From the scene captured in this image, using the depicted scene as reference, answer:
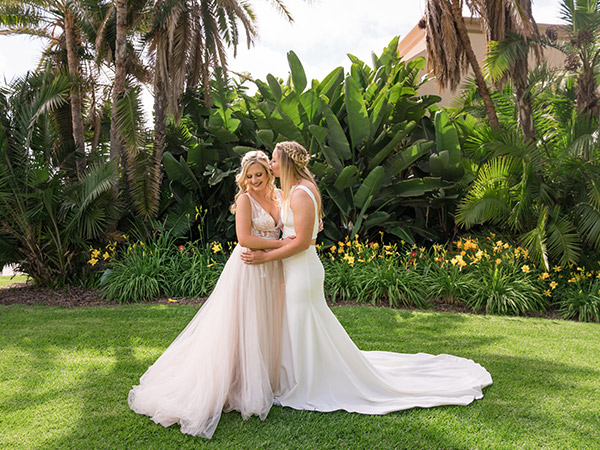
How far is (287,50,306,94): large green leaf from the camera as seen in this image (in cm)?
943

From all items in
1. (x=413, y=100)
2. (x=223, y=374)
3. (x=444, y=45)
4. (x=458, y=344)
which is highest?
(x=444, y=45)

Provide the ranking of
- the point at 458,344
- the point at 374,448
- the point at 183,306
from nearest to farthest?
the point at 374,448, the point at 458,344, the point at 183,306

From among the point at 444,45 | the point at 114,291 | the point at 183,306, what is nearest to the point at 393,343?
the point at 183,306

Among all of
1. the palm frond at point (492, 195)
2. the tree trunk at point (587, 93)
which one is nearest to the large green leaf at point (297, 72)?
the palm frond at point (492, 195)

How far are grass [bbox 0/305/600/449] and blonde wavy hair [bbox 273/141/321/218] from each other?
5.44 ft

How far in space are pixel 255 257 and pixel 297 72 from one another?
6504 mm

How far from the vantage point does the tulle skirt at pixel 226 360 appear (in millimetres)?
3469

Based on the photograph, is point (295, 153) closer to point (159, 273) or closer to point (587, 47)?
point (159, 273)

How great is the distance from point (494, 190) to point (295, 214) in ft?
17.8

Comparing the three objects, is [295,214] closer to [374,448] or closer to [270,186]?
[270,186]

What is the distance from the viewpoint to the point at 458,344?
5551mm

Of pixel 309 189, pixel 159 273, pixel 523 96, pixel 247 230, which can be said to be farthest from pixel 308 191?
pixel 523 96

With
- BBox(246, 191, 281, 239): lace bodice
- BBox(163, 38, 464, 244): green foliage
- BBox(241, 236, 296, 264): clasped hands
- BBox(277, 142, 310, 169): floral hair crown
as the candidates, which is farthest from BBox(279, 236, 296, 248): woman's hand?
BBox(163, 38, 464, 244): green foliage

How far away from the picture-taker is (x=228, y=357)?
3658 mm
